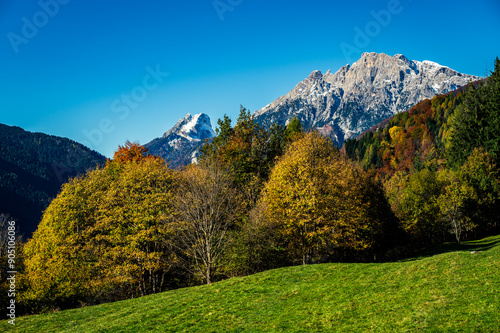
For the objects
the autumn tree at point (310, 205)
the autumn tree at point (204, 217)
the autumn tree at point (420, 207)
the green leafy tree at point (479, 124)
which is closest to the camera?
the autumn tree at point (310, 205)

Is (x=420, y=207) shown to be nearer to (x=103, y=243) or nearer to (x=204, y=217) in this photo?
(x=204, y=217)

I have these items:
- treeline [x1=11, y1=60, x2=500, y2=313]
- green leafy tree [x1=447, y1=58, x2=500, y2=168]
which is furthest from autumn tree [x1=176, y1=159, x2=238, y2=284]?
green leafy tree [x1=447, y1=58, x2=500, y2=168]

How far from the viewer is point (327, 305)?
18.4 m

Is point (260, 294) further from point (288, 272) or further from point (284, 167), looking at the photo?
point (284, 167)

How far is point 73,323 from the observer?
2183 cm

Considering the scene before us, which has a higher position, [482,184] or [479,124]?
[479,124]

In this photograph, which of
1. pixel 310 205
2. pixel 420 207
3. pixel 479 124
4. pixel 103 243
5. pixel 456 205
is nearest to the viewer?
pixel 310 205

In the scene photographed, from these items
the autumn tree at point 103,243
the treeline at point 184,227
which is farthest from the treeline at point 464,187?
the autumn tree at point 103,243

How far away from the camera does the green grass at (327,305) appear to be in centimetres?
1381

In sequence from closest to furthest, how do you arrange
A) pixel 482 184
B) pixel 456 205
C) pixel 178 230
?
pixel 178 230, pixel 456 205, pixel 482 184

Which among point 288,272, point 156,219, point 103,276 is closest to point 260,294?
point 288,272

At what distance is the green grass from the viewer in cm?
1381

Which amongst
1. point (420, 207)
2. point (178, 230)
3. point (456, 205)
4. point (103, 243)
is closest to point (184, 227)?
point (178, 230)

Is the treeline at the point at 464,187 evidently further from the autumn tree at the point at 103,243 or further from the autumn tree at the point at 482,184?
the autumn tree at the point at 103,243
